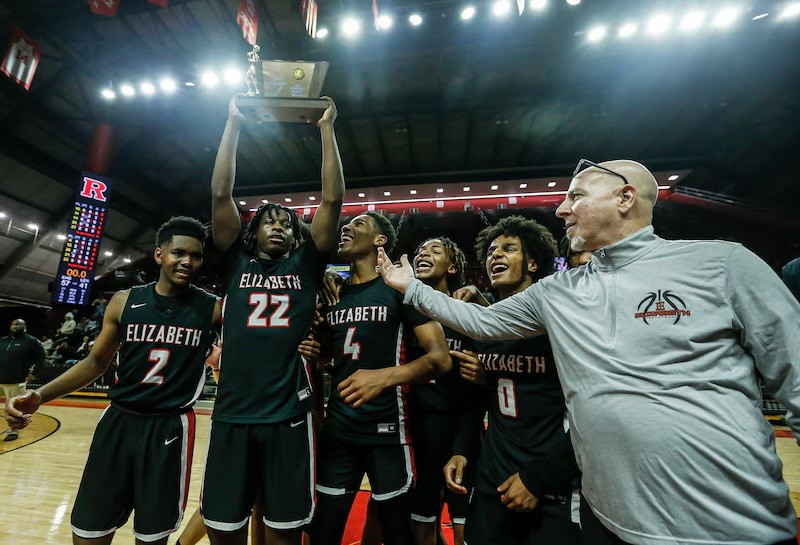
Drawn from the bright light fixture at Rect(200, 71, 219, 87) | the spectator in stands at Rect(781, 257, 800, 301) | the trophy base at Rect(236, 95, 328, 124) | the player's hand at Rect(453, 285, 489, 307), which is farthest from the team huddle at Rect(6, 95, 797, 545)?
the bright light fixture at Rect(200, 71, 219, 87)

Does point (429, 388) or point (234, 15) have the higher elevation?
point (234, 15)

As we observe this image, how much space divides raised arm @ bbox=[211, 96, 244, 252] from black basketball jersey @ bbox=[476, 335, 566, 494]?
171 centimetres

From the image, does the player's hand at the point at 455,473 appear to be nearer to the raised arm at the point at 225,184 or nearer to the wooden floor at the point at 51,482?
→ the raised arm at the point at 225,184

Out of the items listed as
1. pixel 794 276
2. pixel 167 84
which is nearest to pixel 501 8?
pixel 794 276

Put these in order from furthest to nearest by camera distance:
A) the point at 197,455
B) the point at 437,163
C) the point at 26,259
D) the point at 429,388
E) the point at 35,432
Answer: the point at 26,259
the point at 437,163
the point at 35,432
the point at 197,455
the point at 429,388

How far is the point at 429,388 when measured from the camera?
2.46 m

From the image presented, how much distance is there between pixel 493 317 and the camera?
1.62m

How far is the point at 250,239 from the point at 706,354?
8.08 feet

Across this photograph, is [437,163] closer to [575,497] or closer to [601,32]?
[601,32]

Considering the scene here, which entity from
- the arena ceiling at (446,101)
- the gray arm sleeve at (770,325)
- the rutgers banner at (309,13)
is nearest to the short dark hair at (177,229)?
the gray arm sleeve at (770,325)

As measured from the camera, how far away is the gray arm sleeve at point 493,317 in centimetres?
159

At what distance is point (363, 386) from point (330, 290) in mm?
756

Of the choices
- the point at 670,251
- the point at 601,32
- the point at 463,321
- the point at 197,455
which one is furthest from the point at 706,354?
the point at 601,32

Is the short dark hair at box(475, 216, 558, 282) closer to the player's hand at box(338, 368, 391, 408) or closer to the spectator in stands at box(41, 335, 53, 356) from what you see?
the player's hand at box(338, 368, 391, 408)
